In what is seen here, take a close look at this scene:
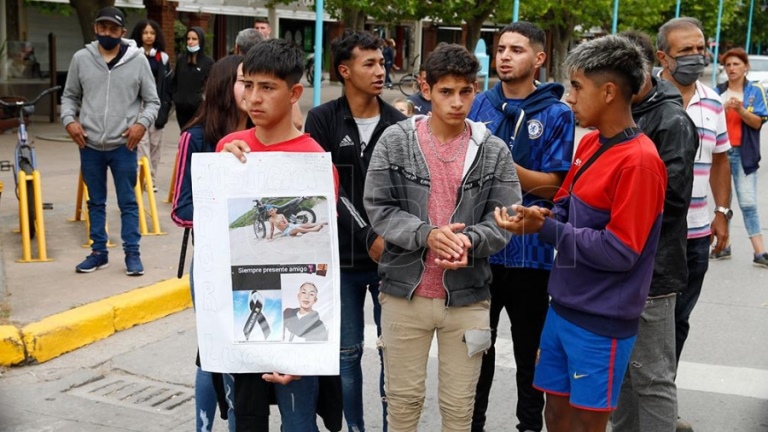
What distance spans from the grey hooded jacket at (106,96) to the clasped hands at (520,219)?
459cm

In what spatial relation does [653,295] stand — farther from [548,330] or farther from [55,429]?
[55,429]

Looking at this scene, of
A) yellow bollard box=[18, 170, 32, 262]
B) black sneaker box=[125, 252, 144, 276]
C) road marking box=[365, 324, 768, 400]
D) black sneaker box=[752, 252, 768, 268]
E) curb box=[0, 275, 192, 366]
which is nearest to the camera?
→ road marking box=[365, 324, 768, 400]

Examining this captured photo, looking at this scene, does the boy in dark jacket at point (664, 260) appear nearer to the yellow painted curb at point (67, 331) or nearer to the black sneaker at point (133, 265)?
the yellow painted curb at point (67, 331)

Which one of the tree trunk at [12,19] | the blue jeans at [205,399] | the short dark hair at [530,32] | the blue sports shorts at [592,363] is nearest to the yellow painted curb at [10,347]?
the blue jeans at [205,399]

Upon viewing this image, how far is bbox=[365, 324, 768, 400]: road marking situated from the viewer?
566 centimetres

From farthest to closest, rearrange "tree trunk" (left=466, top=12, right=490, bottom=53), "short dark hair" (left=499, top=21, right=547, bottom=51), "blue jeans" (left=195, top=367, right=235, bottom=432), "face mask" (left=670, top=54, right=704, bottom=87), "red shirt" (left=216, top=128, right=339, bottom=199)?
1. "tree trunk" (left=466, top=12, right=490, bottom=53)
2. "face mask" (left=670, top=54, right=704, bottom=87)
3. "short dark hair" (left=499, top=21, right=547, bottom=51)
4. "blue jeans" (left=195, top=367, right=235, bottom=432)
5. "red shirt" (left=216, top=128, right=339, bottom=199)

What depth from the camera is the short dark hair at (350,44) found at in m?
4.45

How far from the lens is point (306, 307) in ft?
11.5

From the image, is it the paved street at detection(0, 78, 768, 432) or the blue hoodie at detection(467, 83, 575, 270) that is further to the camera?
the paved street at detection(0, 78, 768, 432)

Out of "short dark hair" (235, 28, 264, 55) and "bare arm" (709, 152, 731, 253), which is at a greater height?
"short dark hair" (235, 28, 264, 55)

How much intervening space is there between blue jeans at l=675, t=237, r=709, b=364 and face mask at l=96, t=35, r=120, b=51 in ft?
15.5

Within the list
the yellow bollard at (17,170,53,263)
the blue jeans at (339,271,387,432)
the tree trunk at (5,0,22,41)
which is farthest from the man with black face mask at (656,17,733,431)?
the tree trunk at (5,0,22,41)

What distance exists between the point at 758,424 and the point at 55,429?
147 inches

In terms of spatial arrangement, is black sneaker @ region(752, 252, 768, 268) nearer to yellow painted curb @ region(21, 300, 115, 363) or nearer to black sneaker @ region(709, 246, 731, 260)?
black sneaker @ region(709, 246, 731, 260)
